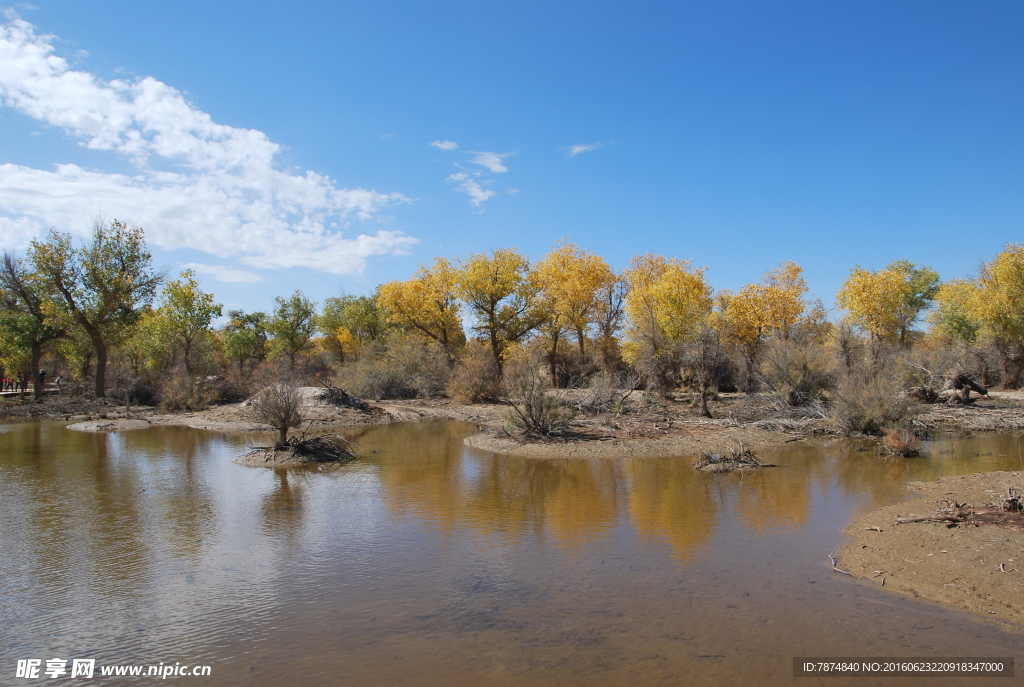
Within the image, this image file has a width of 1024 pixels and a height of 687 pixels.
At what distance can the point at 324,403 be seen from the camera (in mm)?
25031

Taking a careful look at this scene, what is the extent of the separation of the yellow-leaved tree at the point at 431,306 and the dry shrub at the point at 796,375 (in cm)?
1961

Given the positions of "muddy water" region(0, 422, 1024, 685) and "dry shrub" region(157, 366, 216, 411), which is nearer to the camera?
"muddy water" region(0, 422, 1024, 685)

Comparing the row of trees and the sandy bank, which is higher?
the row of trees

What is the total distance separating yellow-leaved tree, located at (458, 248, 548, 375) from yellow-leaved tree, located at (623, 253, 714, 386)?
5931 mm

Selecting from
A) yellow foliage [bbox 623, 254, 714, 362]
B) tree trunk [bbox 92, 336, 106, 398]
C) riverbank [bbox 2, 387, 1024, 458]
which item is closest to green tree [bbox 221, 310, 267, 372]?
tree trunk [bbox 92, 336, 106, 398]

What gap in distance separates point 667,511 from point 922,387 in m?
20.0

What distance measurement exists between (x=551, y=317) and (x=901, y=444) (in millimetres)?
22095

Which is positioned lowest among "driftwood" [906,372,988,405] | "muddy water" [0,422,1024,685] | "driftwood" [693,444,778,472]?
"muddy water" [0,422,1024,685]

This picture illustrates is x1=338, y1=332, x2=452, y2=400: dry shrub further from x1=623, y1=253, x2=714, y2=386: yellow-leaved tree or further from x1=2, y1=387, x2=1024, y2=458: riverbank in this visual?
x1=623, y1=253, x2=714, y2=386: yellow-leaved tree

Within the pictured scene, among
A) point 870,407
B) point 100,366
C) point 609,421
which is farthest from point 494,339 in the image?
point 870,407

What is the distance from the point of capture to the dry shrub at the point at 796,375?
22016 mm

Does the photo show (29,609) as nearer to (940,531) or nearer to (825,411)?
(940,531)

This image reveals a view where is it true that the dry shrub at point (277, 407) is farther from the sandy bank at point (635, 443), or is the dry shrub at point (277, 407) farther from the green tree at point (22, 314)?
the green tree at point (22, 314)

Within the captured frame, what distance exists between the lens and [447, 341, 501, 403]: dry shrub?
97.8ft
